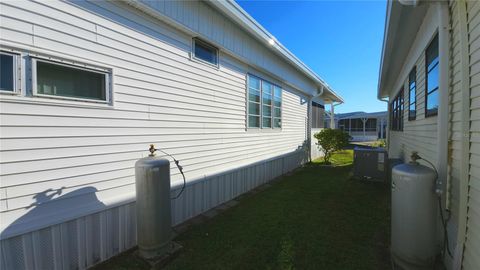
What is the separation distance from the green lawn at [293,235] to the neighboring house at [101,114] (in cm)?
64

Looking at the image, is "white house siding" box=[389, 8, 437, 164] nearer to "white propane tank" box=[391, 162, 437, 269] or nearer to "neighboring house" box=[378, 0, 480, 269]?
"neighboring house" box=[378, 0, 480, 269]

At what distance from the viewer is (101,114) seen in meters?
2.75

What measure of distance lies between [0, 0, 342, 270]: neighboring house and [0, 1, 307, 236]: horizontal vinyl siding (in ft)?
0.04

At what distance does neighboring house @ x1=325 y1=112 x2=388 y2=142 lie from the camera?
2522cm

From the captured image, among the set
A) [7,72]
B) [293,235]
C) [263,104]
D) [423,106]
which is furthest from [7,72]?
[423,106]

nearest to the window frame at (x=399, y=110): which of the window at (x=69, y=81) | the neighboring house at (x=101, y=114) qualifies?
the neighboring house at (x=101, y=114)

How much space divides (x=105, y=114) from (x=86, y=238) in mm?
1469

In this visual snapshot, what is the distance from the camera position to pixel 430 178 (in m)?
2.36

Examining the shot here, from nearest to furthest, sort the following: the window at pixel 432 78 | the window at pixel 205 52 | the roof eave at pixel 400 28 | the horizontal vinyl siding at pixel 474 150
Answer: the horizontal vinyl siding at pixel 474 150 → the window at pixel 432 78 → the roof eave at pixel 400 28 → the window at pixel 205 52

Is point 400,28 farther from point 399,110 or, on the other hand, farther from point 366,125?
point 366,125

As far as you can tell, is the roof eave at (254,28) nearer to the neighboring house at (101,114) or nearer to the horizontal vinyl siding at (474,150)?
the neighboring house at (101,114)

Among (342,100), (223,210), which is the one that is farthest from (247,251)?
(342,100)

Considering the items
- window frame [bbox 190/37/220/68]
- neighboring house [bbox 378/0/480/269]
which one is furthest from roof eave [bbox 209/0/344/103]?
neighboring house [bbox 378/0/480/269]

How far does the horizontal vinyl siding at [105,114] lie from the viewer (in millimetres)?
2146
